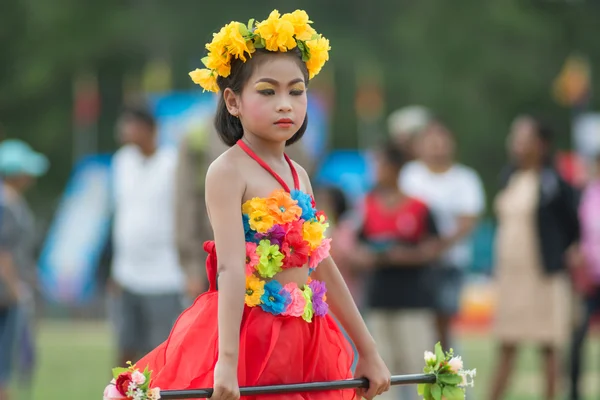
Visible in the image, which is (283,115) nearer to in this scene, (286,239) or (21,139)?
(286,239)

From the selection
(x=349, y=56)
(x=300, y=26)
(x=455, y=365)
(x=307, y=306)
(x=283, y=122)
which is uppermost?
(x=349, y=56)

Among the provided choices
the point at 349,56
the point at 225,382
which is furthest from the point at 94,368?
the point at 349,56

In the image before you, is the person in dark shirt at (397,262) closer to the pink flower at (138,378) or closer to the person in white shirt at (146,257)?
the person in white shirt at (146,257)

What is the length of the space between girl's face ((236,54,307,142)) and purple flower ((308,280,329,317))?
1.68 ft

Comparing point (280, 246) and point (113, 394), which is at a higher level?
point (280, 246)

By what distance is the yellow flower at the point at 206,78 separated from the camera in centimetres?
460

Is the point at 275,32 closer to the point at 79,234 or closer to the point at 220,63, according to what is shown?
the point at 220,63

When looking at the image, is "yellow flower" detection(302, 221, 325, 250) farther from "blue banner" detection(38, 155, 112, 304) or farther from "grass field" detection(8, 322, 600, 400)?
"blue banner" detection(38, 155, 112, 304)

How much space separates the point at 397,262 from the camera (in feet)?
28.5

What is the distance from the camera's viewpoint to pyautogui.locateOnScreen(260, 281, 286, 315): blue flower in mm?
4379

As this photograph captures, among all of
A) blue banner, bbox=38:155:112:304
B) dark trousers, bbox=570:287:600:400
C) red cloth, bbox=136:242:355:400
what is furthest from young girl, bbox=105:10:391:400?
blue banner, bbox=38:155:112:304

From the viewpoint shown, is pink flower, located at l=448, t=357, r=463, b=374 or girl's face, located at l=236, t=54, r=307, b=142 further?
pink flower, located at l=448, t=357, r=463, b=374

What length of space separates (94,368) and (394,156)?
17.5 ft

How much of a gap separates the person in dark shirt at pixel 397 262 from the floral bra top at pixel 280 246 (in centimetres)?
415
